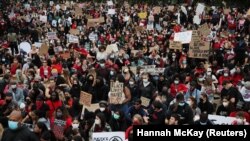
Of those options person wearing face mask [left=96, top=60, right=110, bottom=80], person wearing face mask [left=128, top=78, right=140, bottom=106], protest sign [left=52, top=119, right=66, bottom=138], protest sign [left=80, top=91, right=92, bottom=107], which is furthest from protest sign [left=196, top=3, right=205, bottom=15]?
protest sign [left=52, top=119, right=66, bottom=138]

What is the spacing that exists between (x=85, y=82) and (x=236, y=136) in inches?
332

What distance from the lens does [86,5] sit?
35.4 m

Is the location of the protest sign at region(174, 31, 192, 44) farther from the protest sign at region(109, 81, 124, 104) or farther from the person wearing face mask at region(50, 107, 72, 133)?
the person wearing face mask at region(50, 107, 72, 133)

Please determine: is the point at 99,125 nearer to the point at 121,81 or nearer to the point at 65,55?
the point at 121,81

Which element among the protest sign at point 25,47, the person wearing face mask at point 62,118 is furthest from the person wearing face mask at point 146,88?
the protest sign at point 25,47

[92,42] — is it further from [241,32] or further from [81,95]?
[81,95]

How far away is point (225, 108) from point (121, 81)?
3053mm

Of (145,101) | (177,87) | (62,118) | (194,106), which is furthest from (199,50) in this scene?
(62,118)

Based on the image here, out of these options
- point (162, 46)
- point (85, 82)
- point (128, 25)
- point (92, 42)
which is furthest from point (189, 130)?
point (128, 25)

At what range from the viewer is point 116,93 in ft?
44.3

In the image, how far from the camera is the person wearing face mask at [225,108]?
1205 centimetres

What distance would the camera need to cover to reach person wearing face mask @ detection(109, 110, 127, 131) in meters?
11.2

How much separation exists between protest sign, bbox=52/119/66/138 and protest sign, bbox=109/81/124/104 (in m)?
2.29

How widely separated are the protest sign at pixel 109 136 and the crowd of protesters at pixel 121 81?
0.86 feet
